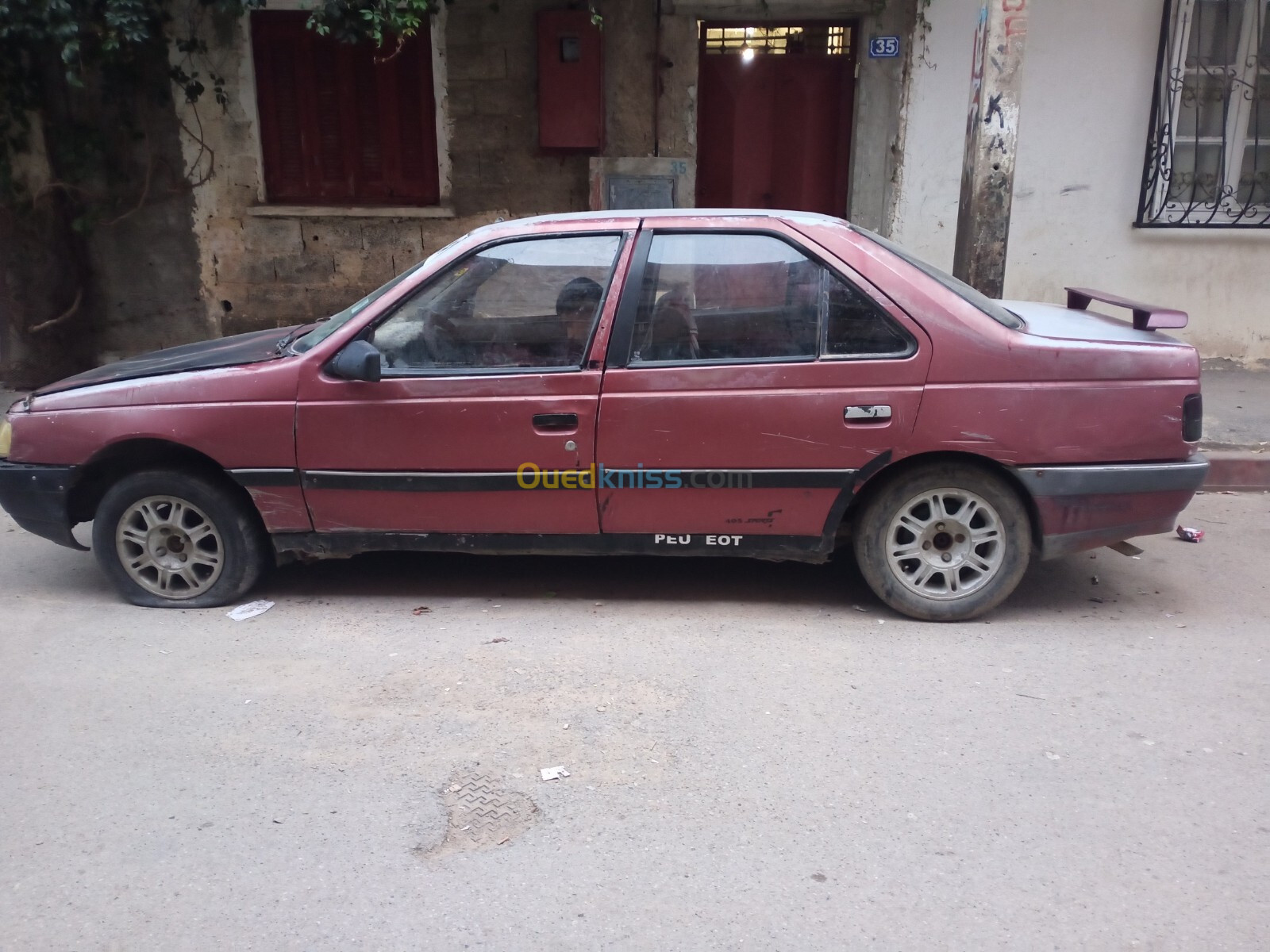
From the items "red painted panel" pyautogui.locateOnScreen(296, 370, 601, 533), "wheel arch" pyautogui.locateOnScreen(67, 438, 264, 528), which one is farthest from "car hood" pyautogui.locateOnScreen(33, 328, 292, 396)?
"red painted panel" pyautogui.locateOnScreen(296, 370, 601, 533)

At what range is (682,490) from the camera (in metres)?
4.01

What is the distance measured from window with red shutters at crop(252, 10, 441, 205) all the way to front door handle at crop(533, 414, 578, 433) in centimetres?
559

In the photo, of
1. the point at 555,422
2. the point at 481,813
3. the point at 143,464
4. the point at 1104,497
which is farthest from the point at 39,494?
the point at 1104,497

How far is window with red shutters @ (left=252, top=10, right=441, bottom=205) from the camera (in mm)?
8625

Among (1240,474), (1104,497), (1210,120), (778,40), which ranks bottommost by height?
(1240,474)

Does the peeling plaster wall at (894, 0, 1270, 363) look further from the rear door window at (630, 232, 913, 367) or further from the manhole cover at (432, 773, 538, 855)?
the manhole cover at (432, 773, 538, 855)

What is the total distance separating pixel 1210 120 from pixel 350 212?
7.50m

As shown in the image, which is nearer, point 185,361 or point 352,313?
point 352,313

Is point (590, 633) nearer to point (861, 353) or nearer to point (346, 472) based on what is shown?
point (346, 472)

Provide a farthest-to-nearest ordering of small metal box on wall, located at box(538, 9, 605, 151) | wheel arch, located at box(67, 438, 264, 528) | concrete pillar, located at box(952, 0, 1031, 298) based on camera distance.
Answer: small metal box on wall, located at box(538, 9, 605, 151) < concrete pillar, located at box(952, 0, 1031, 298) < wheel arch, located at box(67, 438, 264, 528)

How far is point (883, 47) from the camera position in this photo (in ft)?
27.0

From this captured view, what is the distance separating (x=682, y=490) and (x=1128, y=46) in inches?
266

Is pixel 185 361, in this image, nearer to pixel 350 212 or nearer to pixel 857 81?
pixel 350 212

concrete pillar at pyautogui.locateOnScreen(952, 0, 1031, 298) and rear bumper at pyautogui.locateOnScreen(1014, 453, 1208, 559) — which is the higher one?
concrete pillar at pyautogui.locateOnScreen(952, 0, 1031, 298)
